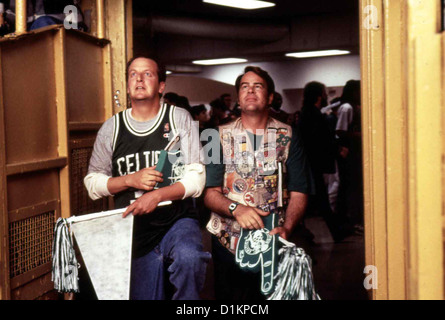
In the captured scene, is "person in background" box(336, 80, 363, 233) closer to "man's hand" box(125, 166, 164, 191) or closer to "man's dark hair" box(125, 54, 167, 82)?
"man's dark hair" box(125, 54, 167, 82)

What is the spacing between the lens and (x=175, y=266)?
2.61 m

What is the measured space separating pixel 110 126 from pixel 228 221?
0.85 meters

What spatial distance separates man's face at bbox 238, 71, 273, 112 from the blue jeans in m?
0.74

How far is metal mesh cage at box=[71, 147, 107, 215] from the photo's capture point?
10.8 ft

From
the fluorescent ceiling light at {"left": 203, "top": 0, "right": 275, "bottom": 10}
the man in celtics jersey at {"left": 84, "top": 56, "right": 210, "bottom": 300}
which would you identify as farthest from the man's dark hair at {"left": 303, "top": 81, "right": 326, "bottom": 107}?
the man in celtics jersey at {"left": 84, "top": 56, "right": 210, "bottom": 300}

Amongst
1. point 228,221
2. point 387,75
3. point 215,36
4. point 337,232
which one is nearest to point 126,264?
point 228,221

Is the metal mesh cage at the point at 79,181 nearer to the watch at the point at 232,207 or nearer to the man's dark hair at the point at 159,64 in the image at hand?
the man's dark hair at the point at 159,64

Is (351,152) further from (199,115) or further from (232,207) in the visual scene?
(232,207)

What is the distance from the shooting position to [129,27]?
3.76 meters

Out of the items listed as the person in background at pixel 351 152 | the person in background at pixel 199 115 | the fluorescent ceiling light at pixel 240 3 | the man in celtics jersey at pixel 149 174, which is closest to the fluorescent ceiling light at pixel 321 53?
the person in background at pixel 199 115

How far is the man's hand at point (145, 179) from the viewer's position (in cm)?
269

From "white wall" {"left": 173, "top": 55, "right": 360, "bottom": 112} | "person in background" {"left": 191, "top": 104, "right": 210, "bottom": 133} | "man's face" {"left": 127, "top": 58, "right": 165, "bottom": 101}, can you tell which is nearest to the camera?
"man's face" {"left": 127, "top": 58, "right": 165, "bottom": 101}

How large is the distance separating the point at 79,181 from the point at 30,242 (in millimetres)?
618

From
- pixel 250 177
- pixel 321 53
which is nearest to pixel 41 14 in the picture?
pixel 250 177
